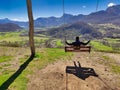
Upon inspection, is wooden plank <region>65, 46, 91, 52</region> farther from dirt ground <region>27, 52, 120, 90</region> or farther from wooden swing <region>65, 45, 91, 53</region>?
dirt ground <region>27, 52, 120, 90</region>

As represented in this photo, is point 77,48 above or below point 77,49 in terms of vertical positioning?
above

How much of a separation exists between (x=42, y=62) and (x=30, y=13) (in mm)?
5402

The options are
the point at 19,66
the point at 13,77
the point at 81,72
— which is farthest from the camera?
the point at 19,66

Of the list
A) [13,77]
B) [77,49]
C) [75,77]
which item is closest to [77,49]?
[77,49]

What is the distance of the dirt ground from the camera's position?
41.9 feet

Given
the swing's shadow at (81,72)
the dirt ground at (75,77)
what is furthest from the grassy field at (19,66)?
the swing's shadow at (81,72)

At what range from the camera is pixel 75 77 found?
14.4m

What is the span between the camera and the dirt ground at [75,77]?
1276 centimetres

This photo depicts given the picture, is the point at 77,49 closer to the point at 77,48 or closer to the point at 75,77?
the point at 77,48

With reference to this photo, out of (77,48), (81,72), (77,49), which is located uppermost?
(77,48)

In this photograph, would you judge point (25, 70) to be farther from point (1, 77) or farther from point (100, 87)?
point (100, 87)

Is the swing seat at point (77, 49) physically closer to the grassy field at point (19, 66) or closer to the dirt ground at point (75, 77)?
the dirt ground at point (75, 77)

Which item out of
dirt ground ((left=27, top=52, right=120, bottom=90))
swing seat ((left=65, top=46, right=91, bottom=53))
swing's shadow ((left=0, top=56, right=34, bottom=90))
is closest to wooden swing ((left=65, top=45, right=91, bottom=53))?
swing seat ((left=65, top=46, right=91, bottom=53))

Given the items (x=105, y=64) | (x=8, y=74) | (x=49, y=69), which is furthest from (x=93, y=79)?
(x=8, y=74)
